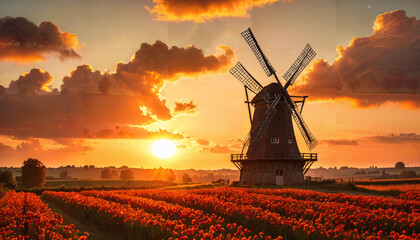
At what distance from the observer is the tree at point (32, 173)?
78.3 metres

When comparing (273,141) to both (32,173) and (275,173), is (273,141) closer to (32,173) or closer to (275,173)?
(275,173)

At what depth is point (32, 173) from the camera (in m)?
79.1

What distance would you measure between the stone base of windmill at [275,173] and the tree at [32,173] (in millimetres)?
51418

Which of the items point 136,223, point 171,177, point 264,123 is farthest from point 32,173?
point 171,177

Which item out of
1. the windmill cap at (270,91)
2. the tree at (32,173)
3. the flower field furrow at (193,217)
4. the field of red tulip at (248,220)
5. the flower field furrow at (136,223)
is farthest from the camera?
the tree at (32,173)

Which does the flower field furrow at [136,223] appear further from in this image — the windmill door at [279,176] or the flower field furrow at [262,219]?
the windmill door at [279,176]

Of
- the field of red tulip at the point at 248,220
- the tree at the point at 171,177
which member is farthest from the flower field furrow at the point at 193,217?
the tree at the point at 171,177

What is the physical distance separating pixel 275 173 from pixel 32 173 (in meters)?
55.6

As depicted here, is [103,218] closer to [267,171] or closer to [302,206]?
[302,206]

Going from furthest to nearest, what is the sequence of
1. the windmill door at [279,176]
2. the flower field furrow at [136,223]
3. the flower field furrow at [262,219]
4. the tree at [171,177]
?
the tree at [171,177]
the windmill door at [279,176]
the flower field furrow at [262,219]
the flower field furrow at [136,223]

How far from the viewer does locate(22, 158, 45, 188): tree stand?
78.3 meters

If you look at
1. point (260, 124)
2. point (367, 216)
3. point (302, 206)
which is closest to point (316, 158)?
point (260, 124)

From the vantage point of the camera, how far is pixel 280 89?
49188mm

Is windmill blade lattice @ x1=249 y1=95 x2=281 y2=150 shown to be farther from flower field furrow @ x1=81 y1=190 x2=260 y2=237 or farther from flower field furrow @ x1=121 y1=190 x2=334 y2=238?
flower field furrow @ x1=81 y1=190 x2=260 y2=237
